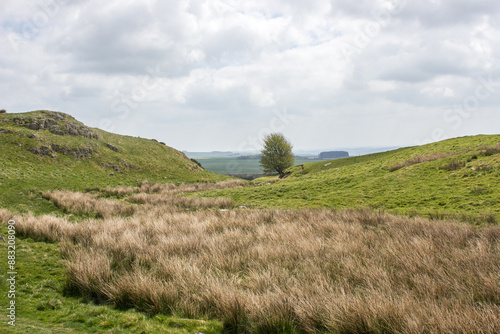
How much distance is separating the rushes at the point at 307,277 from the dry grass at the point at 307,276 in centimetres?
3

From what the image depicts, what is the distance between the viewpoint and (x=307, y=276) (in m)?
6.38

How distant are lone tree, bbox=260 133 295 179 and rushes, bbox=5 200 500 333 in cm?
5466

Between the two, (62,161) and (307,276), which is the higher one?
(62,161)

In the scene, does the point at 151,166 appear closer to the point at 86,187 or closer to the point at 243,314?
the point at 86,187

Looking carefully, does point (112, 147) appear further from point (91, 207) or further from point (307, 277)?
point (307, 277)

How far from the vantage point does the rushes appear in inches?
178

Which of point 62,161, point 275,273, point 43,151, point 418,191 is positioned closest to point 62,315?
point 275,273

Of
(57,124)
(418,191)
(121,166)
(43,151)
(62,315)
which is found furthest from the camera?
(57,124)

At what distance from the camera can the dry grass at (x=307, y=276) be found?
4.50 meters

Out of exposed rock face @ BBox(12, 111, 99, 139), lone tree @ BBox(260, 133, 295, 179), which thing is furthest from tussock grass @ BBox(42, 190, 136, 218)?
lone tree @ BBox(260, 133, 295, 179)

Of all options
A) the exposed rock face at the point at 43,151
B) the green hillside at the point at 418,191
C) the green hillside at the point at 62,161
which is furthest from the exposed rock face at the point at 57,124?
the green hillside at the point at 418,191

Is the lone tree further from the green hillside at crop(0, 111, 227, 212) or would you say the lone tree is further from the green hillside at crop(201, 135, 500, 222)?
the green hillside at crop(201, 135, 500, 222)

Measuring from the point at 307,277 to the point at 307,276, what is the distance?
25mm

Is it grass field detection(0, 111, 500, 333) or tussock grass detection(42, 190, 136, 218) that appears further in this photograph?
tussock grass detection(42, 190, 136, 218)
